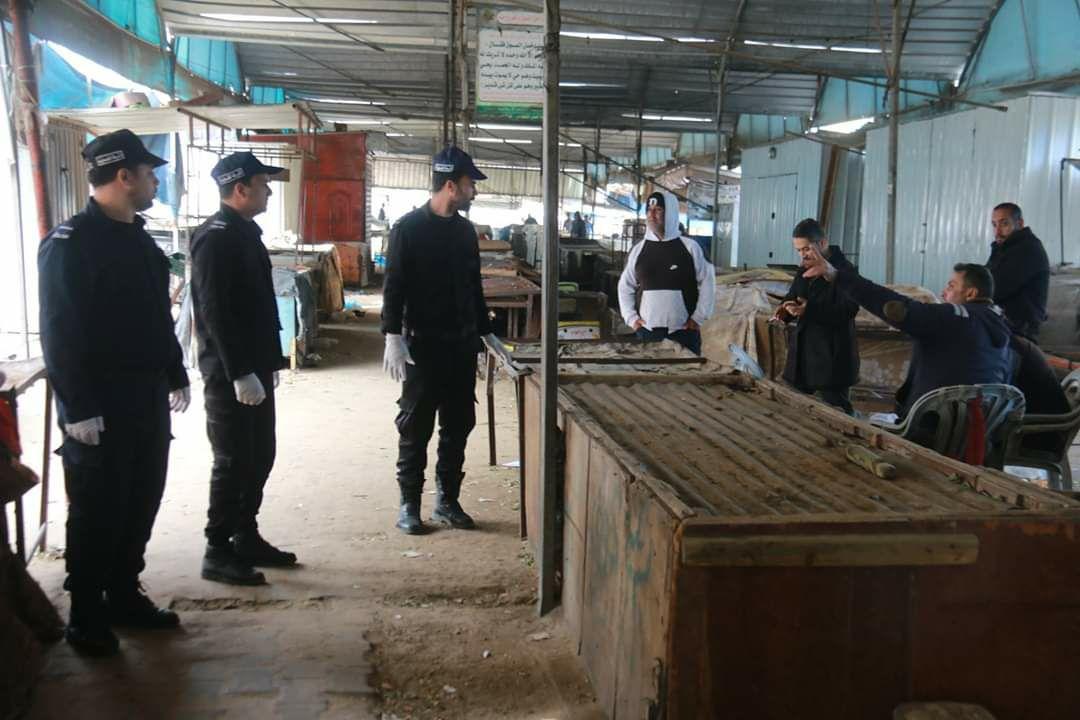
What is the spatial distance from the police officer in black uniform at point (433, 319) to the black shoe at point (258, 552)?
2.31 feet

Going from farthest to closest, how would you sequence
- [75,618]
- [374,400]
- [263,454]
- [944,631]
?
[374,400], [263,454], [75,618], [944,631]

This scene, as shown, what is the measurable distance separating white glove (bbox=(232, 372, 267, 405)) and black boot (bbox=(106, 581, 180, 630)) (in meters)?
0.85

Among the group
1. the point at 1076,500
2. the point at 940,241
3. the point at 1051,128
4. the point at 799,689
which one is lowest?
the point at 799,689

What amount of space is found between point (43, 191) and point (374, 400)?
3.66 meters

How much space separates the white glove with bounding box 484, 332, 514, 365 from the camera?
4367 mm

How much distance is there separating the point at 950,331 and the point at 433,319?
2.53 meters

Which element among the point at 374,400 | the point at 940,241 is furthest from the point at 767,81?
the point at 374,400

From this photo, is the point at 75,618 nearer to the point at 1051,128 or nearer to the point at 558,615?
the point at 558,615

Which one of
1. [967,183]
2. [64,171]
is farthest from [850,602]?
[967,183]

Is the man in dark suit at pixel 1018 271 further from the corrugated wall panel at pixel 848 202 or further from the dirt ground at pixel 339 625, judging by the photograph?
the corrugated wall panel at pixel 848 202

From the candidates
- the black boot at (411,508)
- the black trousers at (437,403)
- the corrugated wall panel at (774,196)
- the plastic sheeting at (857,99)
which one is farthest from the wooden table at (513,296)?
A: the corrugated wall panel at (774,196)

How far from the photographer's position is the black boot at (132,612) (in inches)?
132

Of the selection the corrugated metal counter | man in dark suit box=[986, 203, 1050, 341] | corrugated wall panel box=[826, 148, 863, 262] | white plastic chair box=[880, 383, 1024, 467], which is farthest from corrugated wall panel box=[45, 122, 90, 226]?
corrugated wall panel box=[826, 148, 863, 262]

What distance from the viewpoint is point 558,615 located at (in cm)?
346
